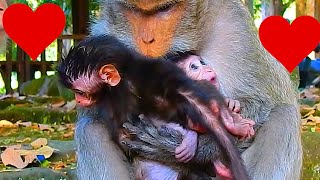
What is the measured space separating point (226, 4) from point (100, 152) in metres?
1.04

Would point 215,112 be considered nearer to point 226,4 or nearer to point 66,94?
point 226,4

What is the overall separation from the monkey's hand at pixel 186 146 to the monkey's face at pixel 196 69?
0.27 m

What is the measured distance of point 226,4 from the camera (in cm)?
392

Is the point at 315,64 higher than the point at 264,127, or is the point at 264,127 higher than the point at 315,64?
the point at 264,127

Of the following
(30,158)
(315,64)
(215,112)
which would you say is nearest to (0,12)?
(30,158)

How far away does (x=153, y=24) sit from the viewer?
3.57 metres

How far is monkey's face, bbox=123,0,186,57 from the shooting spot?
11.7 feet

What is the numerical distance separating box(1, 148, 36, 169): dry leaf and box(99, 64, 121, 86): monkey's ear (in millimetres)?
1611

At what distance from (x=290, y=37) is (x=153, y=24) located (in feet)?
4.22

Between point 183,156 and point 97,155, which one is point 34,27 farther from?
point 183,156

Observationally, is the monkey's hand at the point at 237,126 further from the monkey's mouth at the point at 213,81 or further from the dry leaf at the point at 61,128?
the dry leaf at the point at 61,128

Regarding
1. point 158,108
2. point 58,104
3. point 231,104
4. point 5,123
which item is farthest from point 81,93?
point 58,104

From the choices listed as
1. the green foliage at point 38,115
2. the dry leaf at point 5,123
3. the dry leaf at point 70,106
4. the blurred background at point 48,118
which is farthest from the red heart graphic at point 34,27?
the dry leaf at point 70,106

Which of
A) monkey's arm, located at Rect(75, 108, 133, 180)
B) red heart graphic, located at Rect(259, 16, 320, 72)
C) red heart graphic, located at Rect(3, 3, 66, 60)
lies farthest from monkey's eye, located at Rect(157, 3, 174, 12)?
red heart graphic, located at Rect(3, 3, 66, 60)
